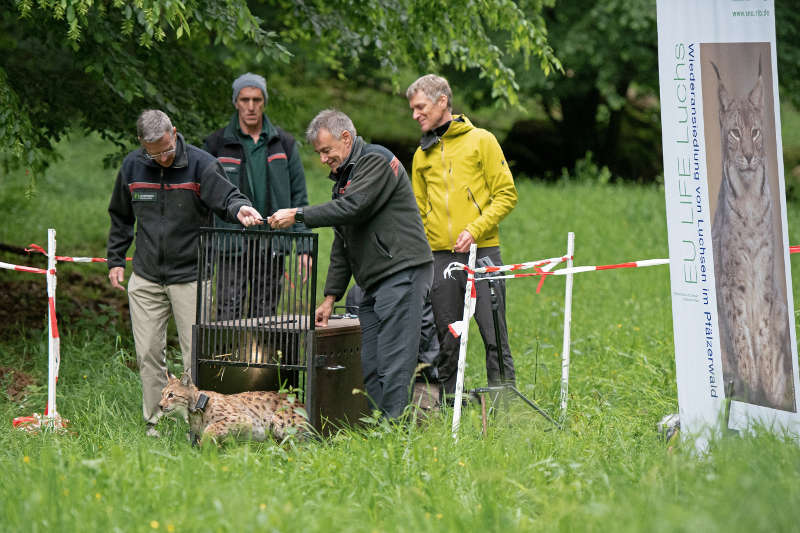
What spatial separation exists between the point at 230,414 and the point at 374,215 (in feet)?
4.72

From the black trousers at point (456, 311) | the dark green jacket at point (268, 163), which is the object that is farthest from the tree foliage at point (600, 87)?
the black trousers at point (456, 311)

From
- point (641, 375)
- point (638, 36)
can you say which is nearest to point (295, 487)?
point (641, 375)

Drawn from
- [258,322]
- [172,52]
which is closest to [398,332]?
[258,322]

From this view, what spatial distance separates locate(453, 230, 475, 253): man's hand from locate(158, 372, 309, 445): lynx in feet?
4.82

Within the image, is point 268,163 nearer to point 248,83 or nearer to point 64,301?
point 248,83

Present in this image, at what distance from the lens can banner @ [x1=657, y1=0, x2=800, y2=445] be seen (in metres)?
4.52

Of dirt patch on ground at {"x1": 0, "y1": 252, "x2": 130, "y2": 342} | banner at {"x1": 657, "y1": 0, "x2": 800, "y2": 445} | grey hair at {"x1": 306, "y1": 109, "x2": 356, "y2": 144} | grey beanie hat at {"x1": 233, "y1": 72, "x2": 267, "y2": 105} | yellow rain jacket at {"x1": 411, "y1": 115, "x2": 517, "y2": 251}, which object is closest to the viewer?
banner at {"x1": 657, "y1": 0, "x2": 800, "y2": 445}

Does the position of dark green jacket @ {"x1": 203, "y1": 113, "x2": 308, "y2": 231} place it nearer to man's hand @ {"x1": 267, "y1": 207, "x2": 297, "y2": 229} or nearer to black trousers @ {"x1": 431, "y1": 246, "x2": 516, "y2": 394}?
black trousers @ {"x1": 431, "y1": 246, "x2": 516, "y2": 394}

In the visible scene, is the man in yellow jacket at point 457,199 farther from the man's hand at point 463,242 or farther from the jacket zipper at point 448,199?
the man's hand at point 463,242

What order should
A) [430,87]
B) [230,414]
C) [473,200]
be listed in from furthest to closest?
[473,200] → [430,87] → [230,414]

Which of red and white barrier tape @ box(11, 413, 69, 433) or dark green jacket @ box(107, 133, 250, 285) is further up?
dark green jacket @ box(107, 133, 250, 285)

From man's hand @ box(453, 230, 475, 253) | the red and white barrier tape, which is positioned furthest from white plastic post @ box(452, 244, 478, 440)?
the red and white barrier tape

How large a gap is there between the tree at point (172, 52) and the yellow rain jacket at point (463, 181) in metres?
1.82

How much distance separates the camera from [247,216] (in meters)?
5.78
